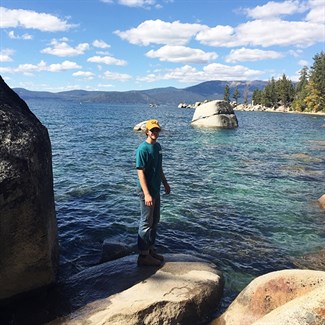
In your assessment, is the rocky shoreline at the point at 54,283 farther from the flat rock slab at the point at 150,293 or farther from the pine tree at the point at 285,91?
the pine tree at the point at 285,91

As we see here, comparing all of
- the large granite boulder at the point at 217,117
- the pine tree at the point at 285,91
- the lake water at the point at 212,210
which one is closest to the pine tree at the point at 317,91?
the pine tree at the point at 285,91

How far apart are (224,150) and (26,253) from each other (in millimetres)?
26176

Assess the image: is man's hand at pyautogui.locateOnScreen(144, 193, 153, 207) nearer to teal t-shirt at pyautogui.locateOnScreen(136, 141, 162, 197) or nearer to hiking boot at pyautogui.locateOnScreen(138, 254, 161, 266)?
teal t-shirt at pyautogui.locateOnScreen(136, 141, 162, 197)

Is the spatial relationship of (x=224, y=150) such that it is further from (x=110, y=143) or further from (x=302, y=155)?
(x=110, y=143)

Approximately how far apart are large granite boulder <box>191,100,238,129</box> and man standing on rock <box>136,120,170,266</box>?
151 ft

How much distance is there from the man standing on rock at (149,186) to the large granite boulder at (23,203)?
6.22 feet

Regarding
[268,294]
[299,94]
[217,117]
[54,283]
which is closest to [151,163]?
[54,283]

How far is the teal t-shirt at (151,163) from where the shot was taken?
7328 mm

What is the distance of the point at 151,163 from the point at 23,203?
8.57ft

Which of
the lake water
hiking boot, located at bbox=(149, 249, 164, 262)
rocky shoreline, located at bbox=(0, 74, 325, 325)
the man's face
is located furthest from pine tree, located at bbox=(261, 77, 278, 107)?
rocky shoreline, located at bbox=(0, 74, 325, 325)

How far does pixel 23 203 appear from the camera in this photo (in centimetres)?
645

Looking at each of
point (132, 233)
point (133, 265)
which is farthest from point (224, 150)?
point (133, 265)

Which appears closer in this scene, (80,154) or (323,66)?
(80,154)

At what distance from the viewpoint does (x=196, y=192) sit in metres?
17.0
